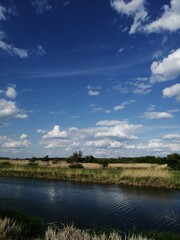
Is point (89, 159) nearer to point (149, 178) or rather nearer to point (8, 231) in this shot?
point (149, 178)

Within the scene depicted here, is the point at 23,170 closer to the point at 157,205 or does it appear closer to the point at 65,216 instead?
the point at 157,205

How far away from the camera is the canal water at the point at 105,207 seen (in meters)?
21.2

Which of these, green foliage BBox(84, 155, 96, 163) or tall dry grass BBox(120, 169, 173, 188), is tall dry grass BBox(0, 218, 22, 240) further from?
green foliage BBox(84, 155, 96, 163)

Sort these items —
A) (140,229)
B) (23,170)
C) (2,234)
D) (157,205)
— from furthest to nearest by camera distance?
(23,170) → (157,205) → (140,229) → (2,234)

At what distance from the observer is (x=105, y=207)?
89.9ft

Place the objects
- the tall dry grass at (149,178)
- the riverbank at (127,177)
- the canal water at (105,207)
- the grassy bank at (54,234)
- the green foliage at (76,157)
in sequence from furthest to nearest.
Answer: the green foliage at (76,157) < the riverbank at (127,177) < the tall dry grass at (149,178) < the canal water at (105,207) < the grassy bank at (54,234)

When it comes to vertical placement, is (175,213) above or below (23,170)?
below

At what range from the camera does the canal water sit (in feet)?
69.7

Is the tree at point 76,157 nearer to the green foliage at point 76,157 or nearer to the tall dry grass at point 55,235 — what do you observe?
the green foliage at point 76,157

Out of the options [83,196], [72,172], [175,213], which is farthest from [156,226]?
[72,172]

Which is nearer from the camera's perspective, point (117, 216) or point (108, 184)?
point (117, 216)

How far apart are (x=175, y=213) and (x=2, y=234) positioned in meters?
16.5

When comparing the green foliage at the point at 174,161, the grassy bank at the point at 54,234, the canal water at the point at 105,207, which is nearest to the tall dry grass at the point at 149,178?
the canal water at the point at 105,207

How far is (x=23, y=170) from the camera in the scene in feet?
208
